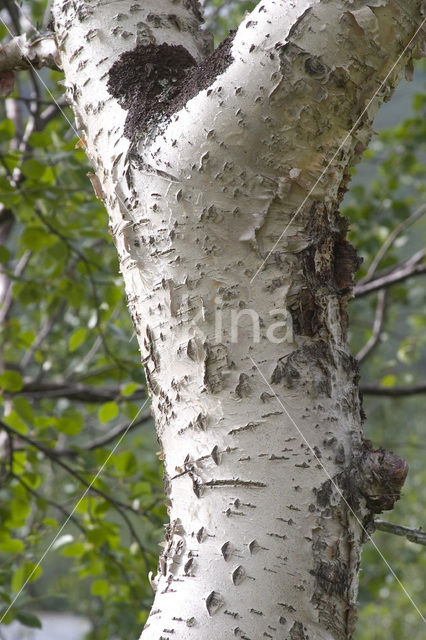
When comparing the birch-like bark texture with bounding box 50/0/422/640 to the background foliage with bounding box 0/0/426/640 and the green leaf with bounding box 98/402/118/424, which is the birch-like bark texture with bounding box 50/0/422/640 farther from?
the green leaf with bounding box 98/402/118/424

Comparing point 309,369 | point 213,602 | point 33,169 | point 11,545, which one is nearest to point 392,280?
point 33,169

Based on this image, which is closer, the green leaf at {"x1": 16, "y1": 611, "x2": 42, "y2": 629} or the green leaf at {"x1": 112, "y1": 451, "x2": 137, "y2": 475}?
the green leaf at {"x1": 16, "y1": 611, "x2": 42, "y2": 629}

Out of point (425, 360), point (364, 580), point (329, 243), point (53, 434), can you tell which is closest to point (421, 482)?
point (364, 580)

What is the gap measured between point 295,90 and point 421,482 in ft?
12.2

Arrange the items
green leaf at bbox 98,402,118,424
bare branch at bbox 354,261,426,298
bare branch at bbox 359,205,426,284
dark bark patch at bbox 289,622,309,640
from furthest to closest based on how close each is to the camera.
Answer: bare branch at bbox 359,205,426,284, bare branch at bbox 354,261,426,298, green leaf at bbox 98,402,118,424, dark bark patch at bbox 289,622,309,640

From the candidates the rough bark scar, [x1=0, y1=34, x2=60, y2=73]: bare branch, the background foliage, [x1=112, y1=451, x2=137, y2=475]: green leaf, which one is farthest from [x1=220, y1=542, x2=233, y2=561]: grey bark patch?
[x1=112, y1=451, x2=137, y2=475]: green leaf

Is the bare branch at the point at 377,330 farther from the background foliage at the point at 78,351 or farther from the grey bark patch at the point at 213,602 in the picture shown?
the grey bark patch at the point at 213,602

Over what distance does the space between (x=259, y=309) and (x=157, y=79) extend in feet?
0.89

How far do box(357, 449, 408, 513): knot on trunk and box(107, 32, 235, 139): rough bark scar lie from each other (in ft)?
1.15

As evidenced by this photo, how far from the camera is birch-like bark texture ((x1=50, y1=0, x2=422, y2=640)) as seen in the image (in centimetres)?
49

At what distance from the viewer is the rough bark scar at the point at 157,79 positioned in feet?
1.92

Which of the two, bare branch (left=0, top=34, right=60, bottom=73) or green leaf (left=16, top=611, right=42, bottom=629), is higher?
bare branch (left=0, top=34, right=60, bottom=73)

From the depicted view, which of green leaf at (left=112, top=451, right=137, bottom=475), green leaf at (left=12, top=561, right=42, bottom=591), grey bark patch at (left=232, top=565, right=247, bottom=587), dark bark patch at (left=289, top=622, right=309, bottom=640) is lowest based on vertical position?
green leaf at (left=12, top=561, right=42, bottom=591)

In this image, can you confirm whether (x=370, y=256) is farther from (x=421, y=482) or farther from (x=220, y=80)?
(x=421, y=482)
